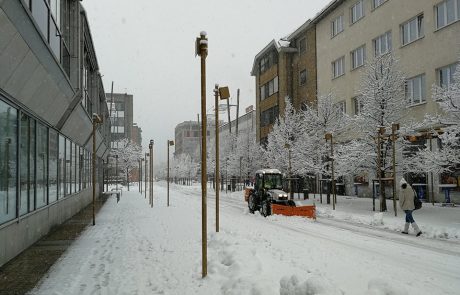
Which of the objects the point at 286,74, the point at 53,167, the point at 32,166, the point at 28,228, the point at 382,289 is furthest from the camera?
the point at 286,74

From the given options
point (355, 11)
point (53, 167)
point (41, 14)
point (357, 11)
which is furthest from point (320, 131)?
point (41, 14)

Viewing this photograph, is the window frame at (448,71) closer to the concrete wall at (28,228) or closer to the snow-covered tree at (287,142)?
the snow-covered tree at (287,142)

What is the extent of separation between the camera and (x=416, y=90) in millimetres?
24703

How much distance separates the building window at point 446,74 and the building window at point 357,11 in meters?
9.61

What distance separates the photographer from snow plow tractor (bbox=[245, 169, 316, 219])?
18156 millimetres

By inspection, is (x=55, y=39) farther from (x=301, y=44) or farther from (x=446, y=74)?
(x=301, y=44)

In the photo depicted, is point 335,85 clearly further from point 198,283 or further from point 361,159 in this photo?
point 198,283

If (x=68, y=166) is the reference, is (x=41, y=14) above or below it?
above

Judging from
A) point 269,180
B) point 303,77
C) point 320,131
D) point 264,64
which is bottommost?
point 269,180

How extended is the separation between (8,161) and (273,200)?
1257 cm

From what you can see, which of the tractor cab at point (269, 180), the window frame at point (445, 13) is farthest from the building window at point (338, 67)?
the tractor cab at point (269, 180)

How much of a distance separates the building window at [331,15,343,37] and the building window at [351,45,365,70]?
316 cm

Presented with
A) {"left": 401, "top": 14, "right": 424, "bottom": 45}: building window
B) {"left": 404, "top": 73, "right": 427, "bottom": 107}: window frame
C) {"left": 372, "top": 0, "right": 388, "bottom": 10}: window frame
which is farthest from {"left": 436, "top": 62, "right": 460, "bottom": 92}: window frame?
{"left": 372, "top": 0, "right": 388, "bottom": 10}: window frame

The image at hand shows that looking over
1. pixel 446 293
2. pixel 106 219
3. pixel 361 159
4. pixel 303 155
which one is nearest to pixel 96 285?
pixel 446 293
